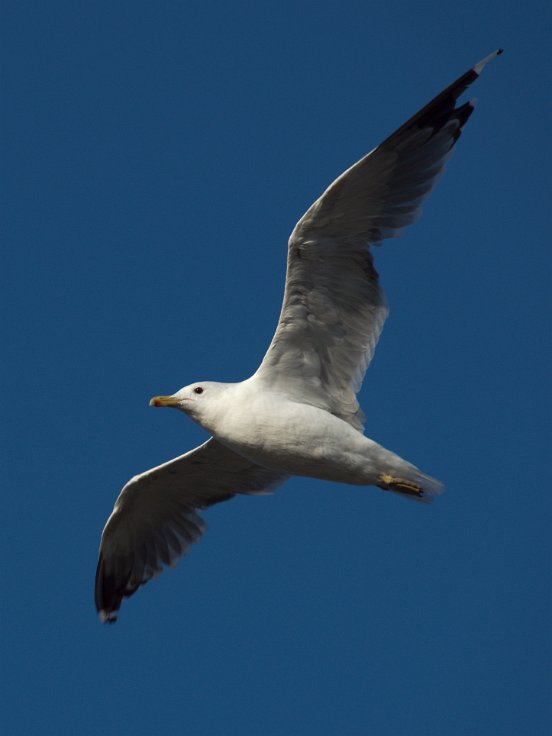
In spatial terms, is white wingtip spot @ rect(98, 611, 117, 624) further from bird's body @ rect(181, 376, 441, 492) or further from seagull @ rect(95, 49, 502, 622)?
bird's body @ rect(181, 376, 441, 492)

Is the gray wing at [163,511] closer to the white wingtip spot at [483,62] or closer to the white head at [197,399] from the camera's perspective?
the white head at [197,399]

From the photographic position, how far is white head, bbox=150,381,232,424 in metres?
9.84

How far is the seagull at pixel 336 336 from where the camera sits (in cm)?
947

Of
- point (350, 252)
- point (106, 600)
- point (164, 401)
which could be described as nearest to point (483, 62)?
point (350, 252)

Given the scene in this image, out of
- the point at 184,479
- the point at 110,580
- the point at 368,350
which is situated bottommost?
the point at 110,580

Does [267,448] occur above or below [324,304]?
below

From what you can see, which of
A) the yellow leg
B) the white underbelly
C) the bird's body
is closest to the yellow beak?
the bird's body

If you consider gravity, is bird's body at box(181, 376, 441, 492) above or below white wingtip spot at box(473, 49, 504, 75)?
below

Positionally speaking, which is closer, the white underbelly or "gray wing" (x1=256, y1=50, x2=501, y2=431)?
"gray wing" (x1=256, y1=50, x2=501, y2=431)

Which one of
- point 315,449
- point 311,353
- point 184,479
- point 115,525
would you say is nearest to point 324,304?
point 311,353

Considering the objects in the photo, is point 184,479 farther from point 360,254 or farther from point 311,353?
point 360,254

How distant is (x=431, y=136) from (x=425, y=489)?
2.60 metres

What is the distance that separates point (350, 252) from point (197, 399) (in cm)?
160

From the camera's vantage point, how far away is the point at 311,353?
9.97 metres
